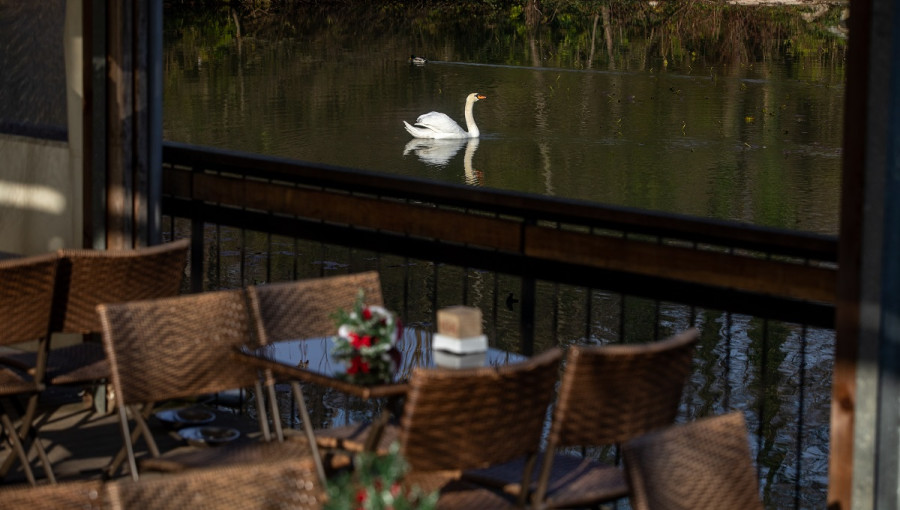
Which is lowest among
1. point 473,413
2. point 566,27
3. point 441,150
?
point 441,150

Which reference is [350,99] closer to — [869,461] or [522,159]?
[522,159]

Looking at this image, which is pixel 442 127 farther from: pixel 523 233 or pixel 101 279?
pixel 101 279

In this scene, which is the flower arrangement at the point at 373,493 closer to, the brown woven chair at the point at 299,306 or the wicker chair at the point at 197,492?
the wicker chair at the point at 197,492

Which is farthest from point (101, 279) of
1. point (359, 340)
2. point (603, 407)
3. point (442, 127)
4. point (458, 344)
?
point (442, 127)

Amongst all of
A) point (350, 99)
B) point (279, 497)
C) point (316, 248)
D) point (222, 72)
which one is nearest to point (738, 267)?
point (279, 497)

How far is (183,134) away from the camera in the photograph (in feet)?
74.3

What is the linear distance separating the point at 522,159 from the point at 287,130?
4.58 m

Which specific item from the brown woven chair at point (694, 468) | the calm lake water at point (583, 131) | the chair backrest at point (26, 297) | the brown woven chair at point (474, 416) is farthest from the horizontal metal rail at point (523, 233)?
the chair backrest at point (26, 297)

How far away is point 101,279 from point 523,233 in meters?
1.33

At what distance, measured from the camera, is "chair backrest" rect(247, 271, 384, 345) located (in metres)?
3.90

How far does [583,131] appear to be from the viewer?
2453 centimetres

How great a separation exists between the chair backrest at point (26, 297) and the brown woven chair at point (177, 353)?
51 cm

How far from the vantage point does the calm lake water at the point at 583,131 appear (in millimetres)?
10344

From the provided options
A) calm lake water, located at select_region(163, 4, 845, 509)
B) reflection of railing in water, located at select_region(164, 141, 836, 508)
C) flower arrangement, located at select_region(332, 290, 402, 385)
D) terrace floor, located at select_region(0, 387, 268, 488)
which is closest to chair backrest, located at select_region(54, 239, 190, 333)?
terrace floor, located at select_region(0, 387, 268, 488)
